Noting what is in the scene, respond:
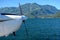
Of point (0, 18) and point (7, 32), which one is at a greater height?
point (0, 18)

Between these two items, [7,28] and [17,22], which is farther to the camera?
[17,22]

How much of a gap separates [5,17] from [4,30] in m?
1.01

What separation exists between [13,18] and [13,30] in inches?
41.5

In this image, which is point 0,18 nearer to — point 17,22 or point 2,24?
point 2,24

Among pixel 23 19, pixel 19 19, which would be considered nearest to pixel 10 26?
pixel 19 19

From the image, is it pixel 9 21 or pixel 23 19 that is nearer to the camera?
pixel 9 21

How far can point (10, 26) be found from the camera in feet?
48.8

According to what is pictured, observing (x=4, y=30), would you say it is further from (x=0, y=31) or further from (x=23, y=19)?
(x=23, y=19)

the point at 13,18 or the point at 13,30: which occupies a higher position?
the point at 13,18

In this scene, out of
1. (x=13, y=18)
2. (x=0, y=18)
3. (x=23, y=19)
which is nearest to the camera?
(x=0, y=18)

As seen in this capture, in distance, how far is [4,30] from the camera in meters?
14.4

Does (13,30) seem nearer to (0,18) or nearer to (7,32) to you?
(7,32)

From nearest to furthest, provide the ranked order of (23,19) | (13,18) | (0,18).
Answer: (0,18), (13,18), (23,19)

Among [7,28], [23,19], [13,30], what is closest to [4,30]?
[7,28]
